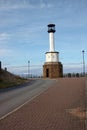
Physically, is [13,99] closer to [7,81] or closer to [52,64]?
[7,81]

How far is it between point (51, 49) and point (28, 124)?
66.6 m

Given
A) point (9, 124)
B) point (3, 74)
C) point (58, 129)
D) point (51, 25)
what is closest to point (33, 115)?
point (9, 124)

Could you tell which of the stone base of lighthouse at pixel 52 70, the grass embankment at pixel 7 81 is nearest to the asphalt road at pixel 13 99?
the grass embankment at pixel 7 81

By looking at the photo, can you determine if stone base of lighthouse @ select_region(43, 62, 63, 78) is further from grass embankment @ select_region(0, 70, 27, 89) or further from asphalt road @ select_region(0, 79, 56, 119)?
asphalt road @ select_region(0, 79, 56, 119)

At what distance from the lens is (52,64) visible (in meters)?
76.8

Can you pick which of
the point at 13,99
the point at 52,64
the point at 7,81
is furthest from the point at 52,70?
the point at 13,99

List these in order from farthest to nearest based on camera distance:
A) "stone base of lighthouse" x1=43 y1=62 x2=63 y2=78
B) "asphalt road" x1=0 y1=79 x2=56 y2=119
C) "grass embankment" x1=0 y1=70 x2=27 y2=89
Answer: "stone base of lighthouse" x1=43 y1=62 x2=63 y2=78 < "grass embankment" x1=0 y1=70 x2=27 y2=89 < "asphalt road" x1=0 y1=79 x2=56 y2=119

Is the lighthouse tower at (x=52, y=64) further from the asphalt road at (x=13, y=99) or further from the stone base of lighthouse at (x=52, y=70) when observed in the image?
the asphalt road at (x=13, y=99)

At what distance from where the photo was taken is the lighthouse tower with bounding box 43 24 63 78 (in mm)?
75875

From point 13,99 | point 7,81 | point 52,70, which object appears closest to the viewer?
point 13,99

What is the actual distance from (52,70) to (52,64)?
183 cm

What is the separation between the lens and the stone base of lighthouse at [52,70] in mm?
75750

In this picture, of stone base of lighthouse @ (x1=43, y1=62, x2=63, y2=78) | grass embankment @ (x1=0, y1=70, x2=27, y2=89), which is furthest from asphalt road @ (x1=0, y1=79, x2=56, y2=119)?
stone base of lighthouse @ (x1=43, y1=62, x2=63, y2=78)

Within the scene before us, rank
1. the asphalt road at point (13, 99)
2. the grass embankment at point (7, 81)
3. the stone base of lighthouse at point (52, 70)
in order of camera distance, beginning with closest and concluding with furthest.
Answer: the asphalt road at point (13, 99), the grass embankment at point (7, 81), the stone base of lighthouse at point (52, 70)
